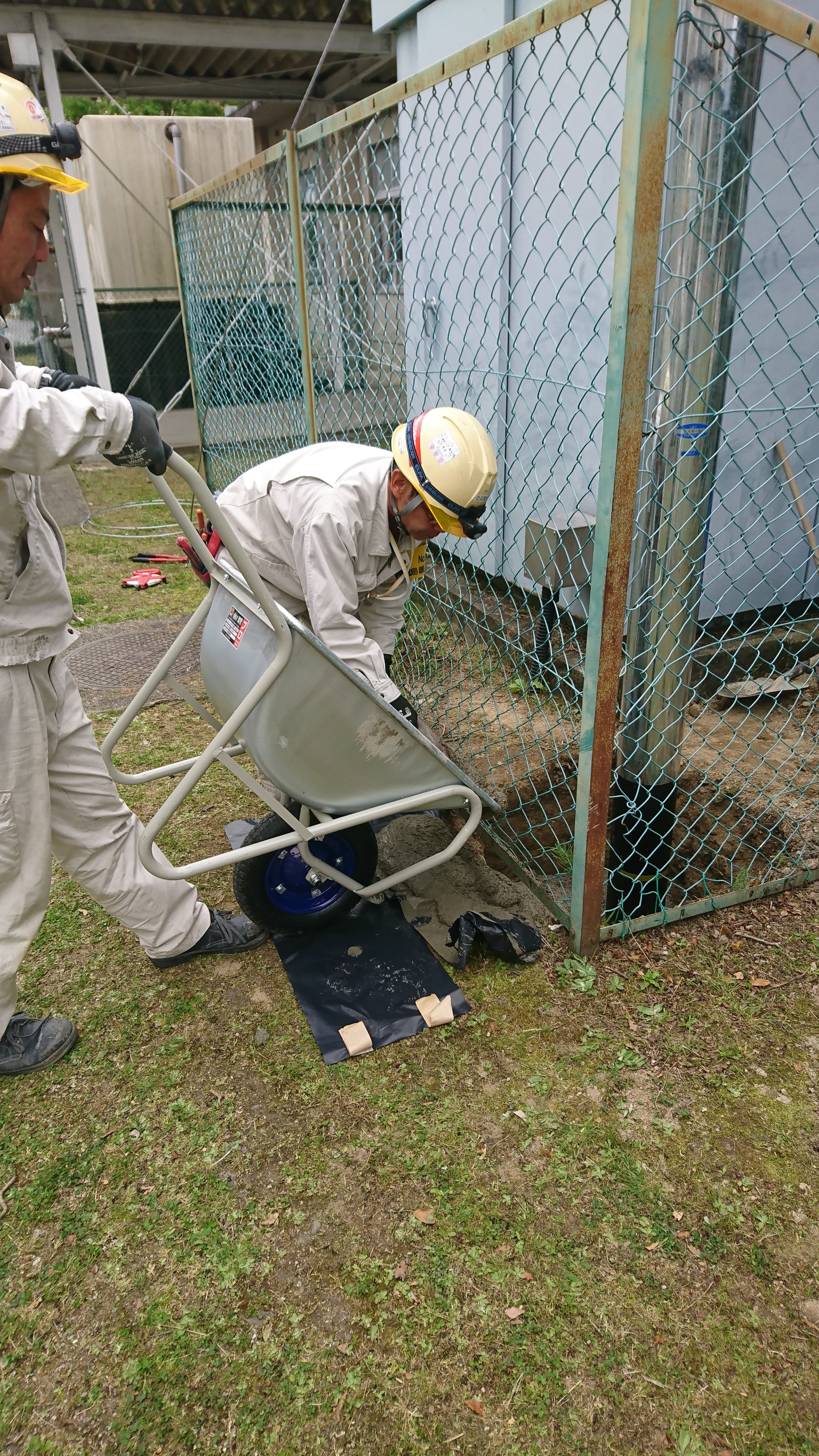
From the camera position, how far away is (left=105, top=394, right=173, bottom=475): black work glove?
154 cm

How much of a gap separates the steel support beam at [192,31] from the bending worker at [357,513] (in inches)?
330

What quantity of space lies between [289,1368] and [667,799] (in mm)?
1799

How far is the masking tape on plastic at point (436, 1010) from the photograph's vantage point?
2262mm

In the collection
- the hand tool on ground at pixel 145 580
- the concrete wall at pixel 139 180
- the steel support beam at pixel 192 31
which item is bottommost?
the hand tool on ground at pixel 145 580

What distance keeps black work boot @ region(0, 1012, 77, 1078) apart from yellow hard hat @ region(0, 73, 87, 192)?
186 cm

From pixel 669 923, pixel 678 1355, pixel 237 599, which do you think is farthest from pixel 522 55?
Answer: pixel 678 1355

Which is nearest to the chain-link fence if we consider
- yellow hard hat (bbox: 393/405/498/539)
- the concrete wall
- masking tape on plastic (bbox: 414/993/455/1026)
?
yellow hard hat (bbox: 393/405/498/539)

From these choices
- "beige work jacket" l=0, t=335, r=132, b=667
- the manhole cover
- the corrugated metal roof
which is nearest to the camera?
"beige work jacket" l=0, t=335, r=132, b=667

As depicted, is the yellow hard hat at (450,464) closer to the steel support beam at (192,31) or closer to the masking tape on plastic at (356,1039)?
the masking tape on plastic at (356,1039)

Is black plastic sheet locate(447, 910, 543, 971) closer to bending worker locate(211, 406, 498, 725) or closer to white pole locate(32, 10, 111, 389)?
bending worker locate(211, 406, 498, 725)

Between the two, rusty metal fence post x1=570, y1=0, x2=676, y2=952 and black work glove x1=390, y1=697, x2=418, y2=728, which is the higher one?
rusty metal fence post x1=570, y1=0, x2=676, y2=952

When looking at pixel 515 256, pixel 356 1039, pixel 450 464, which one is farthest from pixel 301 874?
pixel 515 256

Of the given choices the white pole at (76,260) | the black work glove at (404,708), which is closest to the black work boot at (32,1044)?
the black work glove at (404,708)

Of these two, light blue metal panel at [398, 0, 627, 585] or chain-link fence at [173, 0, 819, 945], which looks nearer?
chain-link fence at [173, 0, 819, 945]
